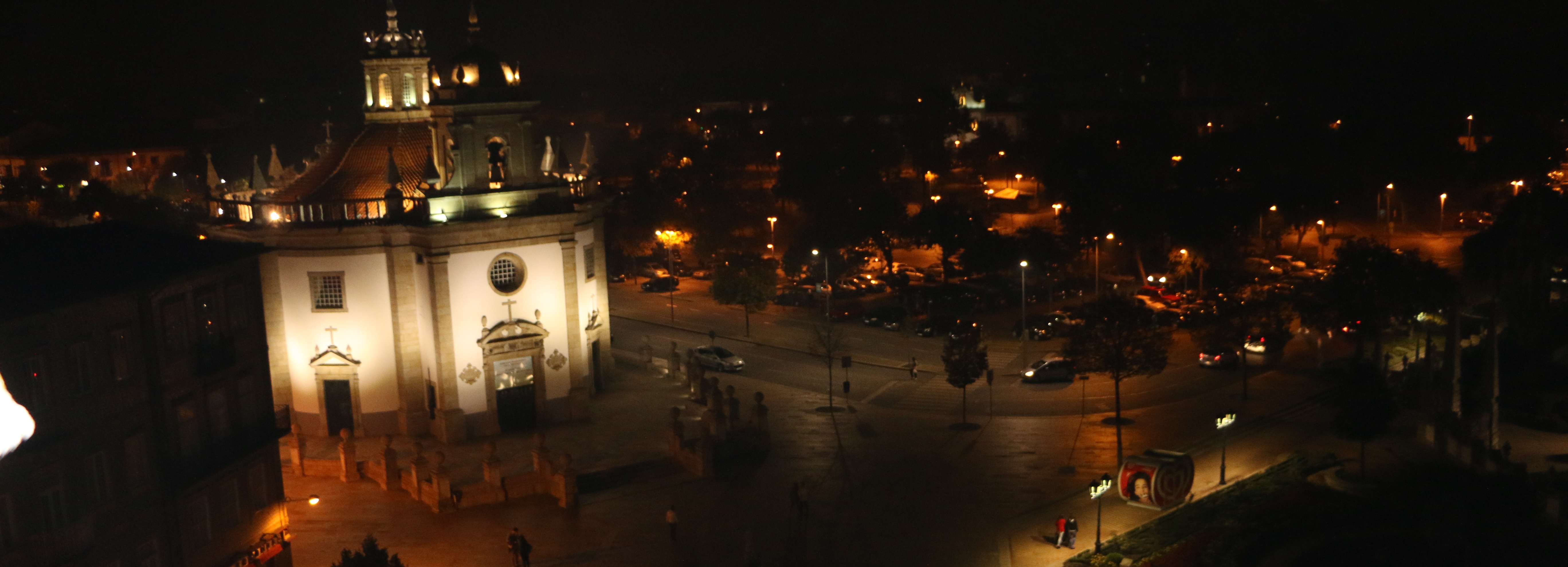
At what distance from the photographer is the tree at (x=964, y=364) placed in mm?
45938

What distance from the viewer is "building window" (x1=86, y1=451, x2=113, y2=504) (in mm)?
26328

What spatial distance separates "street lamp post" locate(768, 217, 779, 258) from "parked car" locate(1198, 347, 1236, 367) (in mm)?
35840

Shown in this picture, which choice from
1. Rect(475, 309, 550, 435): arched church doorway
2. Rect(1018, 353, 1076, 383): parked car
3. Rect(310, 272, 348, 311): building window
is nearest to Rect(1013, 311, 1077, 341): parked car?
Rect(1018, 353, 1076, 383): parked car

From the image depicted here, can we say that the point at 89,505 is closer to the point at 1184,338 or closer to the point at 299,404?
the point at 299,404

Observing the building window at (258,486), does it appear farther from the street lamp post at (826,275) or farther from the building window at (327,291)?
the street lamp post at (826,275)

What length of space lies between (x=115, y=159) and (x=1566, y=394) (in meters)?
113

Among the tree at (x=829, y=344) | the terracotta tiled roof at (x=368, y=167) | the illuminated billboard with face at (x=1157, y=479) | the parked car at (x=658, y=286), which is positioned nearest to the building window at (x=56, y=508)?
the terracotta tiled roof at (x=368, y=167)

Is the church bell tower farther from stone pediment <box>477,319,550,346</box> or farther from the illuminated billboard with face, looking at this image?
the illuminated billboard with face

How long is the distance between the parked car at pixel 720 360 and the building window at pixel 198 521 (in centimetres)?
2684

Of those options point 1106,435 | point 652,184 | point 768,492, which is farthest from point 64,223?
point 1106,435

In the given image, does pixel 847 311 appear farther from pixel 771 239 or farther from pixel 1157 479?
pixel 1157 479

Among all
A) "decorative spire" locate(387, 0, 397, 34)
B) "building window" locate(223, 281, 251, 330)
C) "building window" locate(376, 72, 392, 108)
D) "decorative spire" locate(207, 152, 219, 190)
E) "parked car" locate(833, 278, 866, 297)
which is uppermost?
"decorative spire" locate(387, 0, 397, 34)

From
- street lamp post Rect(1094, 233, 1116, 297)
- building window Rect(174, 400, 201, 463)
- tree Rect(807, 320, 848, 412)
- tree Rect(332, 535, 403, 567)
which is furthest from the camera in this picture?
street lamp post Rect(1094, 233, 1116, 297)

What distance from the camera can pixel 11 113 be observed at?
108 m
